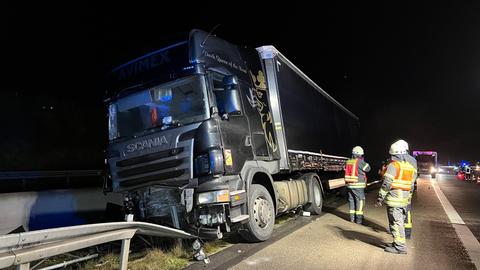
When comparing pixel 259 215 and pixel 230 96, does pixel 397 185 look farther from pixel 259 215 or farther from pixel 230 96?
pixel 230 96

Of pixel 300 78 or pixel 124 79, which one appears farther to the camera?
pixel 300 78

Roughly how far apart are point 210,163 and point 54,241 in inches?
93.4

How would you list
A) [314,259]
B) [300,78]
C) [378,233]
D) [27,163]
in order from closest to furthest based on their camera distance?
[314,259]
[378,233]
[300,78]
[27,163]

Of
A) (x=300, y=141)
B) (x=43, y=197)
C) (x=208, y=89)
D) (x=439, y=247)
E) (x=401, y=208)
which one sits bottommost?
(x=439, y=247)

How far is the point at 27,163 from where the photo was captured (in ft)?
68.7

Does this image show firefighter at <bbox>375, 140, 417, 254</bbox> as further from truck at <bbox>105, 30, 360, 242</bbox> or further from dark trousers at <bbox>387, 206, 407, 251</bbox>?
truck at <bbox>105, 30, 360, 242</bbox>

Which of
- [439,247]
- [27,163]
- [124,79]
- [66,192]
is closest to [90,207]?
[66,192]

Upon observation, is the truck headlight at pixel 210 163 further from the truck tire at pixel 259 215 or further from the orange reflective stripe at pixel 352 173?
the orange reflective stripe at pixel 352 173

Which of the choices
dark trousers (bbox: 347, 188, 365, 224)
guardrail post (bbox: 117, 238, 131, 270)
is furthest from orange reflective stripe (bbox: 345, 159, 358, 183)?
guardrail post (bbox: 117, 238, 131, 270)

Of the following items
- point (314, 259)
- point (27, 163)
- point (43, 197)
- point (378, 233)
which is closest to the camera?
point (314, 259)

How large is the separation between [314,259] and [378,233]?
2379 mm

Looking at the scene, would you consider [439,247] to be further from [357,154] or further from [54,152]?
[54,152]

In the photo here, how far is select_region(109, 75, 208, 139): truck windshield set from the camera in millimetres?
5496

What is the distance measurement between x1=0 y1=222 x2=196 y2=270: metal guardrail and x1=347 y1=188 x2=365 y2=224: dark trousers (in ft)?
17.7
